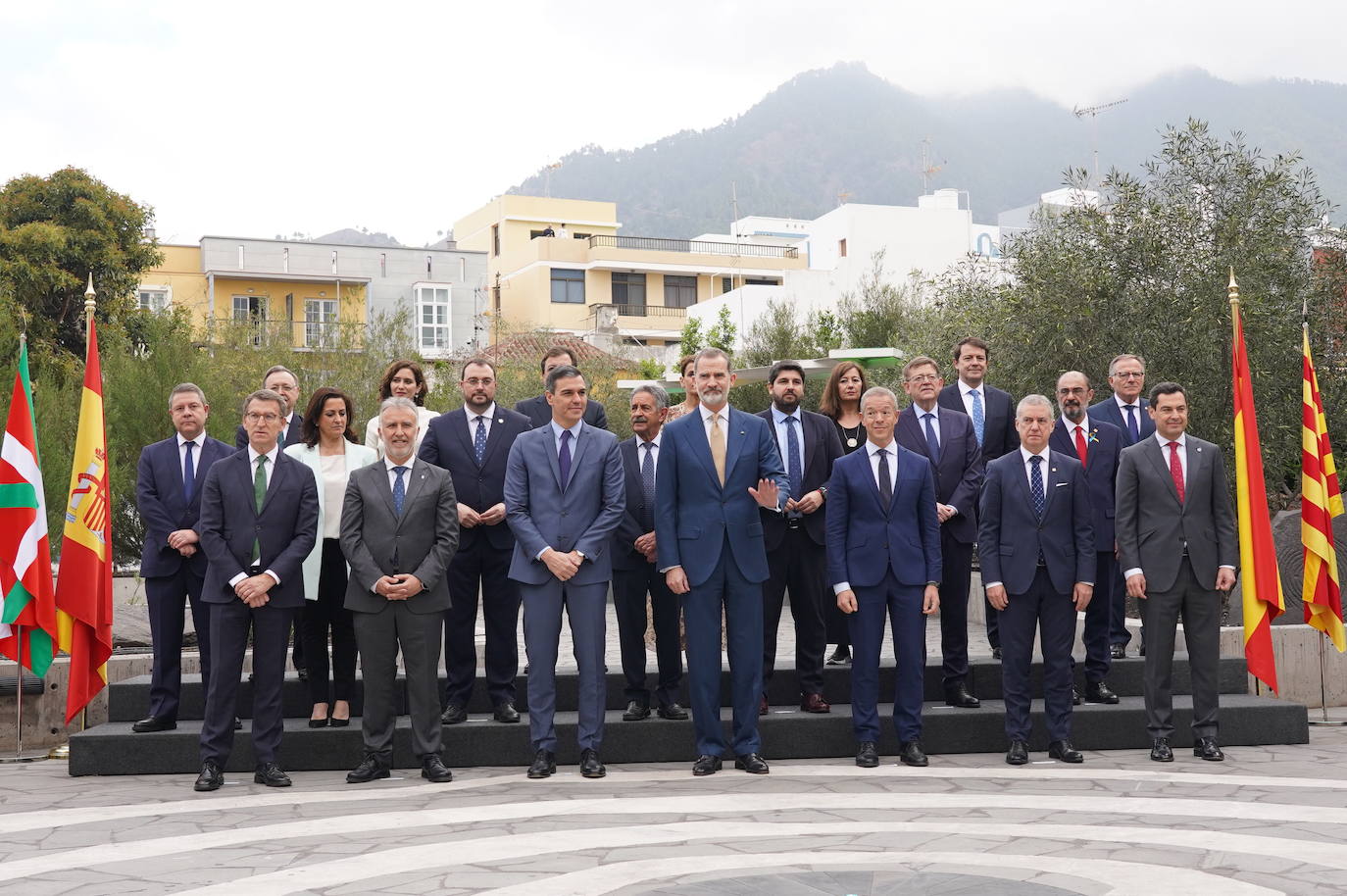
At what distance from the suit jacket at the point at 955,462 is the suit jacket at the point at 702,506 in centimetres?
131

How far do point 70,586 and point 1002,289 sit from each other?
1146cm

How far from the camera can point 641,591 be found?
316 inches

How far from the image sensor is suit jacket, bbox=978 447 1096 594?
25.1 feet

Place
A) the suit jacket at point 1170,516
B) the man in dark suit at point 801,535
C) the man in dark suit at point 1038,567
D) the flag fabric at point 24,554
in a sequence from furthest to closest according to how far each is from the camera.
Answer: the flag fabric at point 24,554
the man in dark suit at point 801,535
the suit jacket at point 1170,516
the man in dark suit at point 1038,567

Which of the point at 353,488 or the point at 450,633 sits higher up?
the point at 353,488

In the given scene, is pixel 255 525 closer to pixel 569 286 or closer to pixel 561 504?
pixel 561 504

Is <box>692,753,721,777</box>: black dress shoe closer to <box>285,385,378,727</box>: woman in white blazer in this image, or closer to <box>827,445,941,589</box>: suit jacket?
<box>827,445,941,589</box>: suit jacket

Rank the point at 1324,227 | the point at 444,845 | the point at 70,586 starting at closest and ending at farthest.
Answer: the point at 444,845, the point at 70,586, the point at 1324,227

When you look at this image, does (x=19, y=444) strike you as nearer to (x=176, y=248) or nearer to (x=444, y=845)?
(x=444, y=845)

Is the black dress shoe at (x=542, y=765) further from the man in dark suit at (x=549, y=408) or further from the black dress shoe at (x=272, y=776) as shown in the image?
the man in dark suit at (x=549, y=408)

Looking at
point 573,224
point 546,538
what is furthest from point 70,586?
point 573,224

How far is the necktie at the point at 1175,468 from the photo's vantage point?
783 cm

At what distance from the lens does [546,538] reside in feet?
24.4

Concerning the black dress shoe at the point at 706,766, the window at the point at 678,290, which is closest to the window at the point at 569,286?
the window at the point at 678,290
